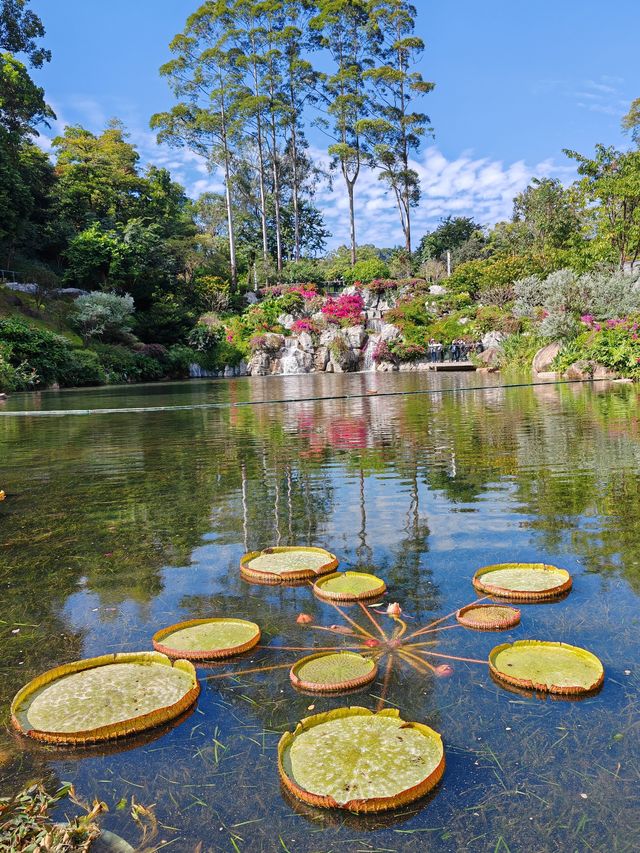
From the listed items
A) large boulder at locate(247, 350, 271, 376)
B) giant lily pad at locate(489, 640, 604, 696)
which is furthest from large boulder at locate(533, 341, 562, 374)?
giant lily pad at locate(489, 640, 604, 696)

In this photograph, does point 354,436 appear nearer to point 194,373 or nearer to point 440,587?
point 440,587

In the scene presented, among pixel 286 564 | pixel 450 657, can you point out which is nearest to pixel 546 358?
pixel 286 564

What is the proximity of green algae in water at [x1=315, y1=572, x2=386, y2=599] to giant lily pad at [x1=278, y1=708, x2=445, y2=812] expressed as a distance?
892mm

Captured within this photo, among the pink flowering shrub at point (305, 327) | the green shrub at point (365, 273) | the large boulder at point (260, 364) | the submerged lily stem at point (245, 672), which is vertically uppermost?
the green shrub at point (365, 273)

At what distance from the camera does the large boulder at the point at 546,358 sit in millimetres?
20203

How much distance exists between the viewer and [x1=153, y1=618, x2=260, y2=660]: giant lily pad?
6.94ft

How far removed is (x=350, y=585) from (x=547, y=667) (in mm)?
977

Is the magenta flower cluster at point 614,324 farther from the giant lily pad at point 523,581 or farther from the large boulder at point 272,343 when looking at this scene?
the large boulder at point 272,343

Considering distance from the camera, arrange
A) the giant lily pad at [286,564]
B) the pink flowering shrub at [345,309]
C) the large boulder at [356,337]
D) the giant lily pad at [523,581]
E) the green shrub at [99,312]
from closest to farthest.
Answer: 1. the giant lily pad at [523,581]
2. the giant lily pad at [286,564]
3. the green shrub at [99,312]
4. the large boulder at [356,337]
5. the pink flowering shrub at [345,309]

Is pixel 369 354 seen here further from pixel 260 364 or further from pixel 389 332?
pixel 260 364

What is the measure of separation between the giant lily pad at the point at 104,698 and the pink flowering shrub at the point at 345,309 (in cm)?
3171

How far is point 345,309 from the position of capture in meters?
33.9

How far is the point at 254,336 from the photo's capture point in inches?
1286

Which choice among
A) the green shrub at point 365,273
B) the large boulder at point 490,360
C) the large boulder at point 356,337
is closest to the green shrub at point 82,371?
the large boulder at point 356,337
